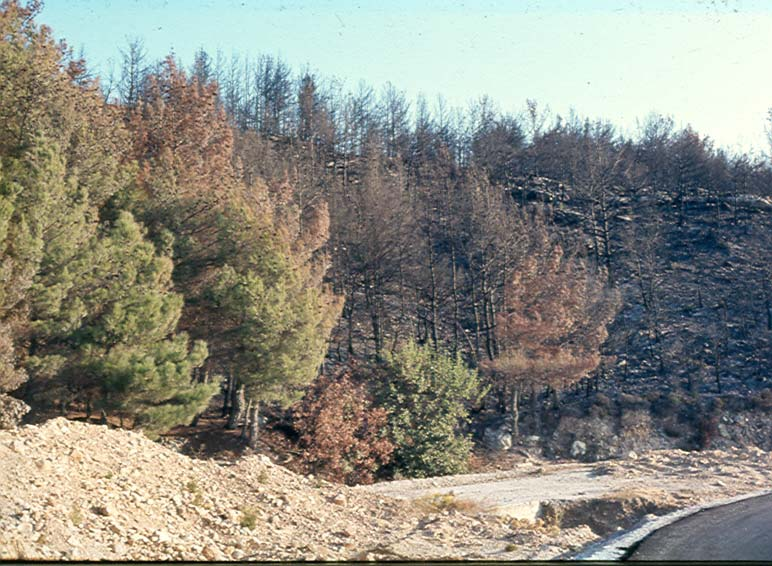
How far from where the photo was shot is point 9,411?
59.9 feet

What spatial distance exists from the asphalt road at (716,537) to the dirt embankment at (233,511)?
5.32 ft

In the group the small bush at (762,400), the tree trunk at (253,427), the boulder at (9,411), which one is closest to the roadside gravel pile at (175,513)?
the boulder at (9,411)

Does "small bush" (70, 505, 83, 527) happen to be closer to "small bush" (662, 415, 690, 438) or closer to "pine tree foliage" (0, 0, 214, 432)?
"pine tree foliage" (0, 0, 214, 432)

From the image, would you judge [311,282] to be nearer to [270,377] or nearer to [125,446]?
[270,377]

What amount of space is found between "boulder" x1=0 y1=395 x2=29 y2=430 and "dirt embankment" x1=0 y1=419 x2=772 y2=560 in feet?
5.18

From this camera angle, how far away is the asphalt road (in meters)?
14.2

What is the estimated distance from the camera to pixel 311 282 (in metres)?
30.8

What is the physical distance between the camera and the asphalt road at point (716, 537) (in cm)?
1420

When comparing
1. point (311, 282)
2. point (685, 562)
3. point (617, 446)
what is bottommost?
point (617, 446)

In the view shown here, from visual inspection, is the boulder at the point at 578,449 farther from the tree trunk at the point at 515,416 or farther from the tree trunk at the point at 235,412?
the tree trunk at the point at 235,412

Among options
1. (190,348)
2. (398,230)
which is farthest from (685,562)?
(398,230)

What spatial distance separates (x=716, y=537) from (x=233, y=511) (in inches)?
398

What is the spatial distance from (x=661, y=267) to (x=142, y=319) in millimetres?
44872

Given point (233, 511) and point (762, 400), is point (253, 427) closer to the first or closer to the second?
point (233, 511)
